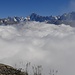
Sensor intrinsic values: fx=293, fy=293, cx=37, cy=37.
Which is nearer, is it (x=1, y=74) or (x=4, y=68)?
(x=1, y=74)

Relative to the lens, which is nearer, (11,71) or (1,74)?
(1,74)
